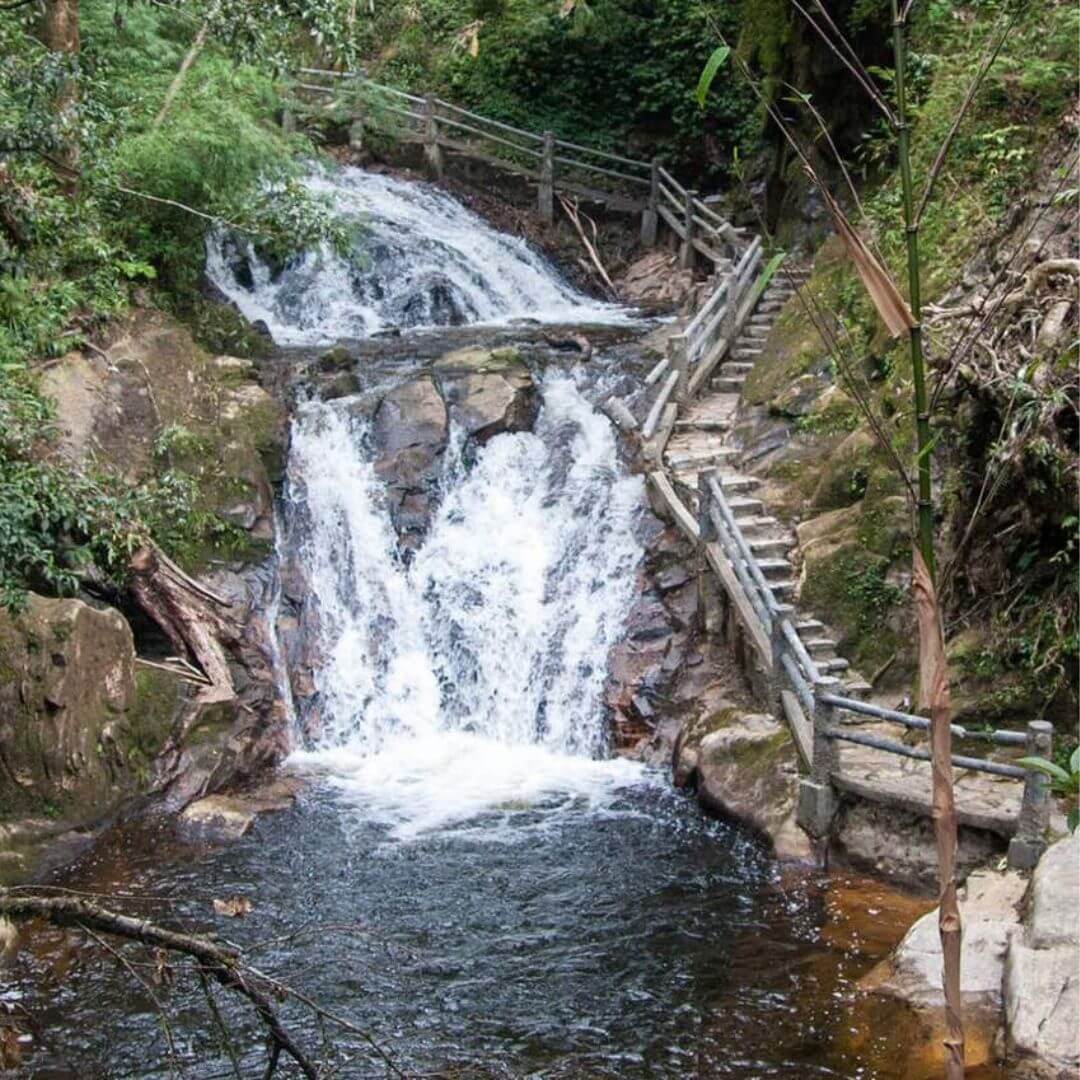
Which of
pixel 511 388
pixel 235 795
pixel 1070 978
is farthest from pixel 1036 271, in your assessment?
pixel 235 795

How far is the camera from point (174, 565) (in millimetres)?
12383

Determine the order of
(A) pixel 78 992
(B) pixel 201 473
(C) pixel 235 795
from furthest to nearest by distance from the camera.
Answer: (B) pixel 201 473
(C) pixel 235 795
(A) pixel 78 992

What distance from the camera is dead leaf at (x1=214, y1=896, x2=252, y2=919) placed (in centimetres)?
883

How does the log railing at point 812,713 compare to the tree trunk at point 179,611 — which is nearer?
the log railing at point 812,713

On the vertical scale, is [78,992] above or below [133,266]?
below

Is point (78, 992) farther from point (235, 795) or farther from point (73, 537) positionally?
point (73, 537)

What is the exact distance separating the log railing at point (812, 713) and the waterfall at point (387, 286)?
829 centimetres

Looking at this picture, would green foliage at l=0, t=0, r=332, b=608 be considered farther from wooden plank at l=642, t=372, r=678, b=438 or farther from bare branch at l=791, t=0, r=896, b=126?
bare branch at l=791, t=0, r=896, b=126

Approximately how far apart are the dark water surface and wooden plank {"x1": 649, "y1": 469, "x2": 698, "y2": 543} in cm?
319

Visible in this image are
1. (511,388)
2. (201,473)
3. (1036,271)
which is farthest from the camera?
(511,388)

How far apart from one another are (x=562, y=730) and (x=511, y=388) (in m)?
4.83

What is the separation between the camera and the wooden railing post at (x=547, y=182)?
23.6 metres

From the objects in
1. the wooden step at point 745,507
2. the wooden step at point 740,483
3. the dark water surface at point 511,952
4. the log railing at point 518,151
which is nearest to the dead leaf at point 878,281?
the dark water surface at point 511,952

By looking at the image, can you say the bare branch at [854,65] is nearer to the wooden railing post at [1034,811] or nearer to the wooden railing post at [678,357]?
the wooden railing post at [1034,811]
